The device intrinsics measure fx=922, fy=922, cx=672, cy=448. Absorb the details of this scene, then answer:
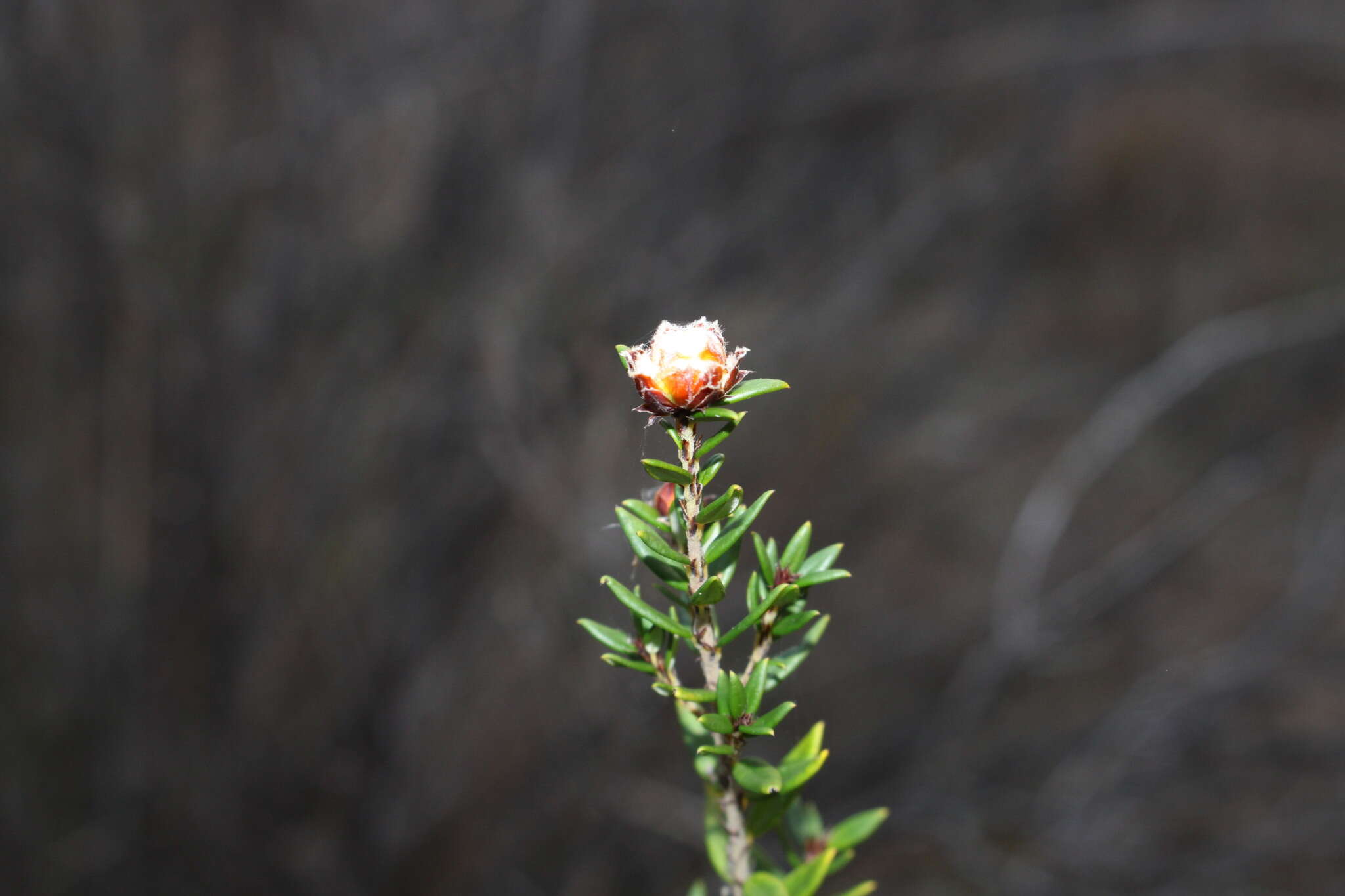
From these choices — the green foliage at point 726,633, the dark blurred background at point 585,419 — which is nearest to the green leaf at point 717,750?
the green foliage at point 726,633

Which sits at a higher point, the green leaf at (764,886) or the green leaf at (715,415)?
the green leaf at (715,415)

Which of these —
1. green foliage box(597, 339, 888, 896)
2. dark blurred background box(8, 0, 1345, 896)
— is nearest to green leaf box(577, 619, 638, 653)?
green foliage box(597, 339, 888, 896)

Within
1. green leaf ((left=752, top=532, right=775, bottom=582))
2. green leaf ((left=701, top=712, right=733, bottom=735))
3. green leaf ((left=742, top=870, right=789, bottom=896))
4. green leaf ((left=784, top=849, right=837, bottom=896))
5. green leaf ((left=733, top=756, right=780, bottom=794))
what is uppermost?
green leaf ((left=752, top=532, right=775, bottom=582))

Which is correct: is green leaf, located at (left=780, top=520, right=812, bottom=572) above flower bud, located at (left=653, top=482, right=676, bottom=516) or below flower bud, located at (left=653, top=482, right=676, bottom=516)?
below

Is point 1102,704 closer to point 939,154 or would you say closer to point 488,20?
point 939,154

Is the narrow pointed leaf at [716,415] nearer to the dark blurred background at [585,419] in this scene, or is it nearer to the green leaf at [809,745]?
the green leaf at [809,745]

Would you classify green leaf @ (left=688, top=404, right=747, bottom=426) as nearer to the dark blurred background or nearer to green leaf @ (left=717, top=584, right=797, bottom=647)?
green leaf @ (left=717, top=584, right=797, bottom=647)

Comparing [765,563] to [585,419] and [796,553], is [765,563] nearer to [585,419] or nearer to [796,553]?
[796,553]

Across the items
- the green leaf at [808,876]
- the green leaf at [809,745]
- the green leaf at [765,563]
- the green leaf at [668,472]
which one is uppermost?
the green leaf at [765,563]
